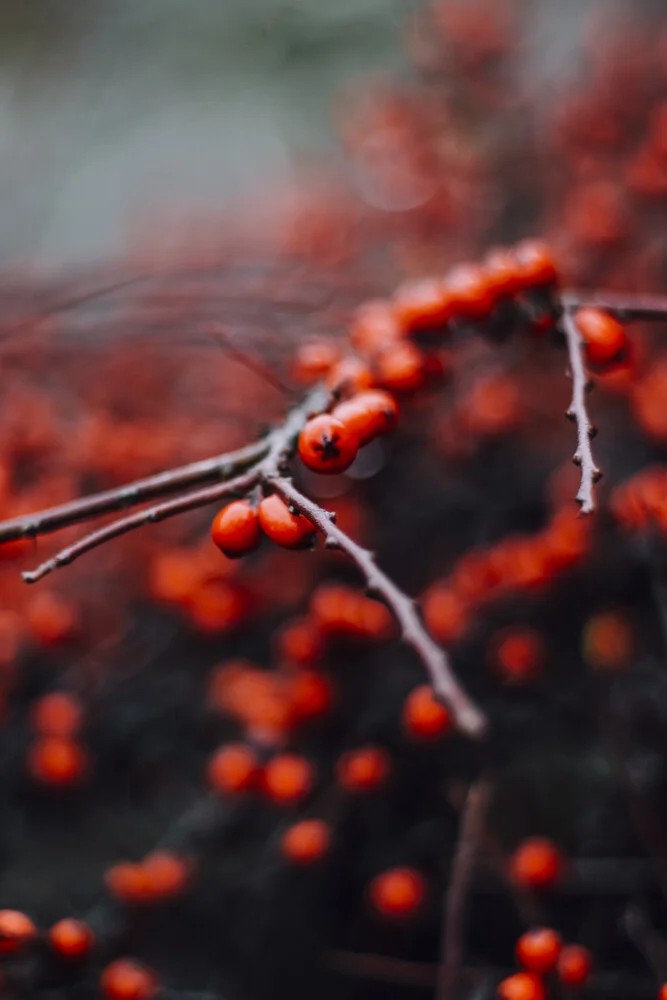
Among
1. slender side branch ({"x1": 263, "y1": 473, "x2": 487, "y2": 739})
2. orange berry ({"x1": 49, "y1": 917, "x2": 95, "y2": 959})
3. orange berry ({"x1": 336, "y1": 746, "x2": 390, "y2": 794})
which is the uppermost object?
orange berry ({"x1": 336, "y1": 746, "x2": 390, "y2": 794})

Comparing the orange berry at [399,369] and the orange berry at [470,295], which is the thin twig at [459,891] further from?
the orange berry at [470,295]

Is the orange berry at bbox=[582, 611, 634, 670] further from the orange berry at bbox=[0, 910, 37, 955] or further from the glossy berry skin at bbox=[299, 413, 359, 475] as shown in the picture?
the orange berry at bbox=[0, 910, 37, 955]

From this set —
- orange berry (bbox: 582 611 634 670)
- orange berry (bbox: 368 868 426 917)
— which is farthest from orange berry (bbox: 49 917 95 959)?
orange berry (bbox: 582 611 634 670)

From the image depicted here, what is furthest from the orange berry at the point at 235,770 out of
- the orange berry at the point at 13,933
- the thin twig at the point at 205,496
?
the thin twig at the point at 205,496

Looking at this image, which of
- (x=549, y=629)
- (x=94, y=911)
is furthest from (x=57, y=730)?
(x=549, y=629)

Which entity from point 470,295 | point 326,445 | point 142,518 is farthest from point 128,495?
point 470,295

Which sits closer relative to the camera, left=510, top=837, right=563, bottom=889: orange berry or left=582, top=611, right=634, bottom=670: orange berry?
left=510, top=837, right=563, bottom=889: orange berry
